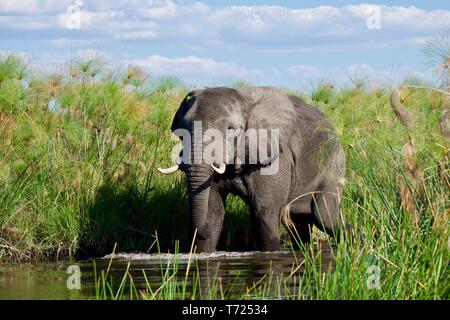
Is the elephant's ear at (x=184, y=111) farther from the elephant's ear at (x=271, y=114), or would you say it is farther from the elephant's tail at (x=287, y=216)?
the elephant's tail at (x=287, y=216)

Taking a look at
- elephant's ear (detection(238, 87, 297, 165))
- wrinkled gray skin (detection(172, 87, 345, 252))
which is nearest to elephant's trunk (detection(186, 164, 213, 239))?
wrinkled gray skin (detection(172, 87, 345, 252))

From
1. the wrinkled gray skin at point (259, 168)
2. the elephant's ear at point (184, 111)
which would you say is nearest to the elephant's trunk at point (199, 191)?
the wrinkled gray skin at point (259, 168)

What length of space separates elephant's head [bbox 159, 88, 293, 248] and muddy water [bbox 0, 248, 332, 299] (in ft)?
2.15

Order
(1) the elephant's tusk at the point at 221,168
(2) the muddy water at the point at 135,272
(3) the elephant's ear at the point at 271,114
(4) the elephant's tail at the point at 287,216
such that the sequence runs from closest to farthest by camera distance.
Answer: (2) the muddy water at the point at 135,272
(4) the elephant's tail at the point at 287,216
(1) the elephant's tusk at the point at 221,168
(3) the elephant's ear at the point at 271,114

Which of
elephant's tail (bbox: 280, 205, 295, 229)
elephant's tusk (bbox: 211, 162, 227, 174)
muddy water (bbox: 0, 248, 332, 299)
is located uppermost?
elephant's tusk (bbox: 211, 162, 227, 174)

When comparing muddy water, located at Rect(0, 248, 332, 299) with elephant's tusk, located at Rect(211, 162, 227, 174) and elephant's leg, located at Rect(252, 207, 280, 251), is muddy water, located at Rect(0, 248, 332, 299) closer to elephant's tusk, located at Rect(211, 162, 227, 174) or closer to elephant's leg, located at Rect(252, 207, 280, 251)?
elephant's leg, located at Rect(252, 207, 280, 251)

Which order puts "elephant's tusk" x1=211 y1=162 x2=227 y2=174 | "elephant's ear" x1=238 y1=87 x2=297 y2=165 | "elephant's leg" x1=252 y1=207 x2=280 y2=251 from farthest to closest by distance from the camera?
"elephant's ear" x1=238 y1=87 x2=297 y2=165 → "elephant's leg" x1=252 y1=207 x2=280 y2=251 → "elephant's tusk" x1=211 y1=162 x2=227 y2=174

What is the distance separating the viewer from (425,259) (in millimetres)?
6820

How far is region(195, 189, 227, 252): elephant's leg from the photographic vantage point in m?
11.7

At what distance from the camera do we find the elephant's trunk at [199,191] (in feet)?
37.1

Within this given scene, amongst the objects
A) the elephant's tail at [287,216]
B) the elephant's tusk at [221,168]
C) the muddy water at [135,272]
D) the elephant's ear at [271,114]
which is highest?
the elephant's ear at [271,114]

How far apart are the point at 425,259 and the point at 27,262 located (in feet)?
19.4

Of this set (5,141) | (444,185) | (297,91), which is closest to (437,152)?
(444,185)

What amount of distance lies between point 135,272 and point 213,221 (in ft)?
5.52
